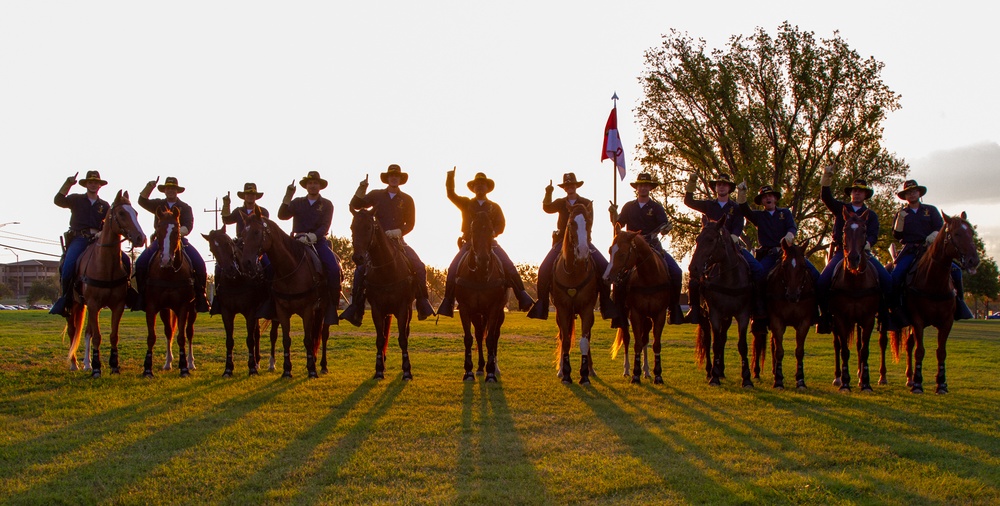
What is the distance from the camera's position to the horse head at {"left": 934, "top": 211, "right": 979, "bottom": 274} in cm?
1151

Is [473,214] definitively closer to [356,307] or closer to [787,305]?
[356,307]

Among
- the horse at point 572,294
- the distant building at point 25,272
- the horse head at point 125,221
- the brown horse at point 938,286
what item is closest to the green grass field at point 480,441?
the horse at point 572,294

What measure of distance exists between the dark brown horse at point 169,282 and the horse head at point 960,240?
11.7 metres

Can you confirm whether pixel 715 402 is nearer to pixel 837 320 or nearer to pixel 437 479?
pixel 837 320

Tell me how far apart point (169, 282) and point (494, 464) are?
900 centimetres

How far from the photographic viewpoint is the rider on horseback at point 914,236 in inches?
513

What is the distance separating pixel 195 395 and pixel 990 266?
9036 centimetres

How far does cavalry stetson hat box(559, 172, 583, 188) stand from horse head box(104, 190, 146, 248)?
6.73m

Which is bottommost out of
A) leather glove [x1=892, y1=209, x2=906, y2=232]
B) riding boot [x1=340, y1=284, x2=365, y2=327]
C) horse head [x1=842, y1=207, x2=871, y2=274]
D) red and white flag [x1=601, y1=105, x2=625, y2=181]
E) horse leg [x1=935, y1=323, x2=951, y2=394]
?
horse leg [x1=935, y1=323, x2=951, y2=394]

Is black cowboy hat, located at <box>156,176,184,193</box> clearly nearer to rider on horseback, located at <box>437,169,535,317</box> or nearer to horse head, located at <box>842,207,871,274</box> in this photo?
rider on horseback, located at <box>437,169,535,317</box>

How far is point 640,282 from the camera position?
13320 millimetres

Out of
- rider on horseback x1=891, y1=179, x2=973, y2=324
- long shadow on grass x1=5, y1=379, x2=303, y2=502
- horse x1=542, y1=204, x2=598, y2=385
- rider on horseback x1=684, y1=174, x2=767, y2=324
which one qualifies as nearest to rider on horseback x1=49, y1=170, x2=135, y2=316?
long shadow on grass x1=5, y1=379, x2=303, y2=502

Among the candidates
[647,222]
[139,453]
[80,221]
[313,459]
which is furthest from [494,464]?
[80,221]

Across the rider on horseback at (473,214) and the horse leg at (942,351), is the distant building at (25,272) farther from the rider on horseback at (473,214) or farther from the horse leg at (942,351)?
the horse leg at (942,351)
